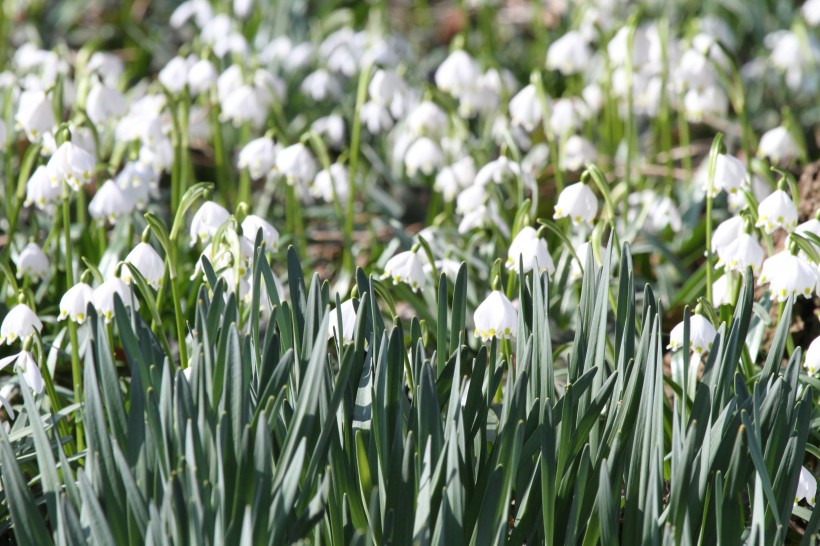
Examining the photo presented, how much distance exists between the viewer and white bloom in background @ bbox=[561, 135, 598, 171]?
348 centimetres

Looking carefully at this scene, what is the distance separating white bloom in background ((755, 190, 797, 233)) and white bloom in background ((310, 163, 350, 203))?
134 centimetres

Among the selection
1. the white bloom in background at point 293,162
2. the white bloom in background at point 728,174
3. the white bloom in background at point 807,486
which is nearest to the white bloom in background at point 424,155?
the white bloom in background at point 293,162

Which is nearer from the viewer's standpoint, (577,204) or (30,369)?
(30,369)

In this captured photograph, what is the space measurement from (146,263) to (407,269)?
60 centimetres

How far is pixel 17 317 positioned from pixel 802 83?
3997mm

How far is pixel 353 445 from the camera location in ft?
5.57

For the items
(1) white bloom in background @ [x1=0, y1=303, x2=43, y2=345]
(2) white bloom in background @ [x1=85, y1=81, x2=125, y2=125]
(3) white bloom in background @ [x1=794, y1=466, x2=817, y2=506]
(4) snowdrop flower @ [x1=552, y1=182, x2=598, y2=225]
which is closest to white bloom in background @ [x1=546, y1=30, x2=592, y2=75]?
(4) snowdrop flower @ [x1=552, y1=182, x2=598, y2=225]

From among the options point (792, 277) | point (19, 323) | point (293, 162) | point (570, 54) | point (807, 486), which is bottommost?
point (807, 486)

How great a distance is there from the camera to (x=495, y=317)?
6.55 feet

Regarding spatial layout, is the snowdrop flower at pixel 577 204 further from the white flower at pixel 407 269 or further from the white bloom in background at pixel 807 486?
the white bloom in background at pixel 807 486

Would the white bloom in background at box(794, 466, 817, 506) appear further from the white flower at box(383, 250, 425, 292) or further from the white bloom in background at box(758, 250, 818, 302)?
the white flower at box(383, 250, 425, 292)

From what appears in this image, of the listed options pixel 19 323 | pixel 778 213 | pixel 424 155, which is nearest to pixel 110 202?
pixel 19 323

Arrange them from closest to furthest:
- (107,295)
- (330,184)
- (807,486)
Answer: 1. (807,486)
2. (107,295)
3. (330,184)

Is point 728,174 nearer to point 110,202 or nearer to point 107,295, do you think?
point 107,295
